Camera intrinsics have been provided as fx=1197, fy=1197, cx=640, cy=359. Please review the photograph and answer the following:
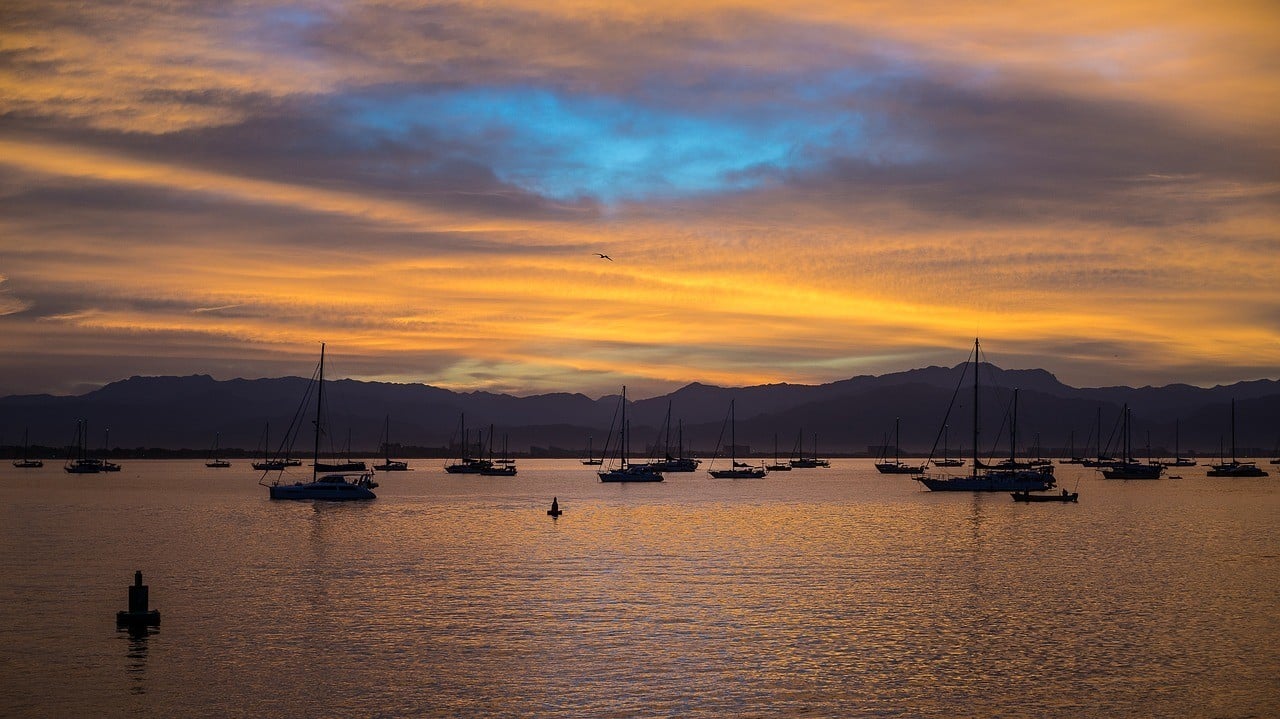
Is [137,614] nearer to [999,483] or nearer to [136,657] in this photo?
[136,657]

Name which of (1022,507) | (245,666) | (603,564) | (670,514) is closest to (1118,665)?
(245,666)

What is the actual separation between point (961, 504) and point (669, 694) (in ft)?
364

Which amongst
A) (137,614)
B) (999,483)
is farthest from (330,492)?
(137,614)

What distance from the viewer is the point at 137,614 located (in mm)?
41438

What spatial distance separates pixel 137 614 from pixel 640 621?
17669mm

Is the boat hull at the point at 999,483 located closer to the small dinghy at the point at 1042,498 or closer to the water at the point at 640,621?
the small dinghy at the point at 1042,498

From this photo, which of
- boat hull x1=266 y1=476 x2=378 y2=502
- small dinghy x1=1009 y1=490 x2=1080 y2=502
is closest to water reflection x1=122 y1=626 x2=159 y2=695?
boat hull x1=266 y1=476 x2=378 y2=502

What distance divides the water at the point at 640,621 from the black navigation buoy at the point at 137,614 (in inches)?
37.3

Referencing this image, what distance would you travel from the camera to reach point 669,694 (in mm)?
32656

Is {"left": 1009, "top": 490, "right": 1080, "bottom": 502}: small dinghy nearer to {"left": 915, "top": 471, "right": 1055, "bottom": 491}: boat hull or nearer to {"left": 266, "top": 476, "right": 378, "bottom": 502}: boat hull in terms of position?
{"left": 915, "top": 471, "right": 1055, "bottom": 491}: boat hull

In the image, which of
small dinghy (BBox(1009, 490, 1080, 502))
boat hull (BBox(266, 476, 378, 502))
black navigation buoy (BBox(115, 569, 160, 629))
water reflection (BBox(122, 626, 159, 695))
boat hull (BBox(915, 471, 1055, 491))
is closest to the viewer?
water reflection (BBox(122, 626, 159, 695))

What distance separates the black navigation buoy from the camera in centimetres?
4147

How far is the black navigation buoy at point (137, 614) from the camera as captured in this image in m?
41.5

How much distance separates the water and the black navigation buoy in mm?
948
